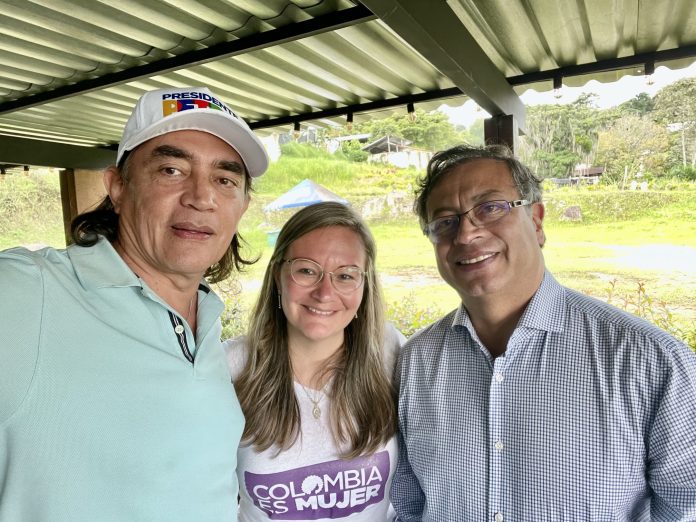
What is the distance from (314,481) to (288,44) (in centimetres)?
316

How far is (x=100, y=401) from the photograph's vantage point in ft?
3.75

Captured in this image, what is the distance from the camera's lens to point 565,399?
1.51 m

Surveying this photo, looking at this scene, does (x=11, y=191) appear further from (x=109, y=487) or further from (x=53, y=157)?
(x=109, y=487)

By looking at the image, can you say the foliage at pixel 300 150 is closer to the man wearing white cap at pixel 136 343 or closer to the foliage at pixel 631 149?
the foliage at pixel 631 149

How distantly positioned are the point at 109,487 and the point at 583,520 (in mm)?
1377

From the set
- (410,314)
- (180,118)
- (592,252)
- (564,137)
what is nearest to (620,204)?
(592,252)

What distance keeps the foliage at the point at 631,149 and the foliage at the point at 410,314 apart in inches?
162

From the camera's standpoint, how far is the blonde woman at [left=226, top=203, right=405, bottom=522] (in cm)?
180

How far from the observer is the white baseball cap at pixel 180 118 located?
1.43 meters

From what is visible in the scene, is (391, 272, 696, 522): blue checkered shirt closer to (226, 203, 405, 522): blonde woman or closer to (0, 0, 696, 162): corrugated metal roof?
(226, 203, 405, 522): blonde woman

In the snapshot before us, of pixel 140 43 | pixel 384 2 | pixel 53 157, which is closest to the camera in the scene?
pixel 384 2

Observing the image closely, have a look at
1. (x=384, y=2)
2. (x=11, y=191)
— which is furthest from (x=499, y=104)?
(x=11, y=191)

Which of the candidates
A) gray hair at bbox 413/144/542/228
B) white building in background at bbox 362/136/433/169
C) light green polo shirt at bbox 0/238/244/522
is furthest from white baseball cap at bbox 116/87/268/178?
white building in background at bbox 362/136/433/169

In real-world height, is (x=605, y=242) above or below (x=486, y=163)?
below
